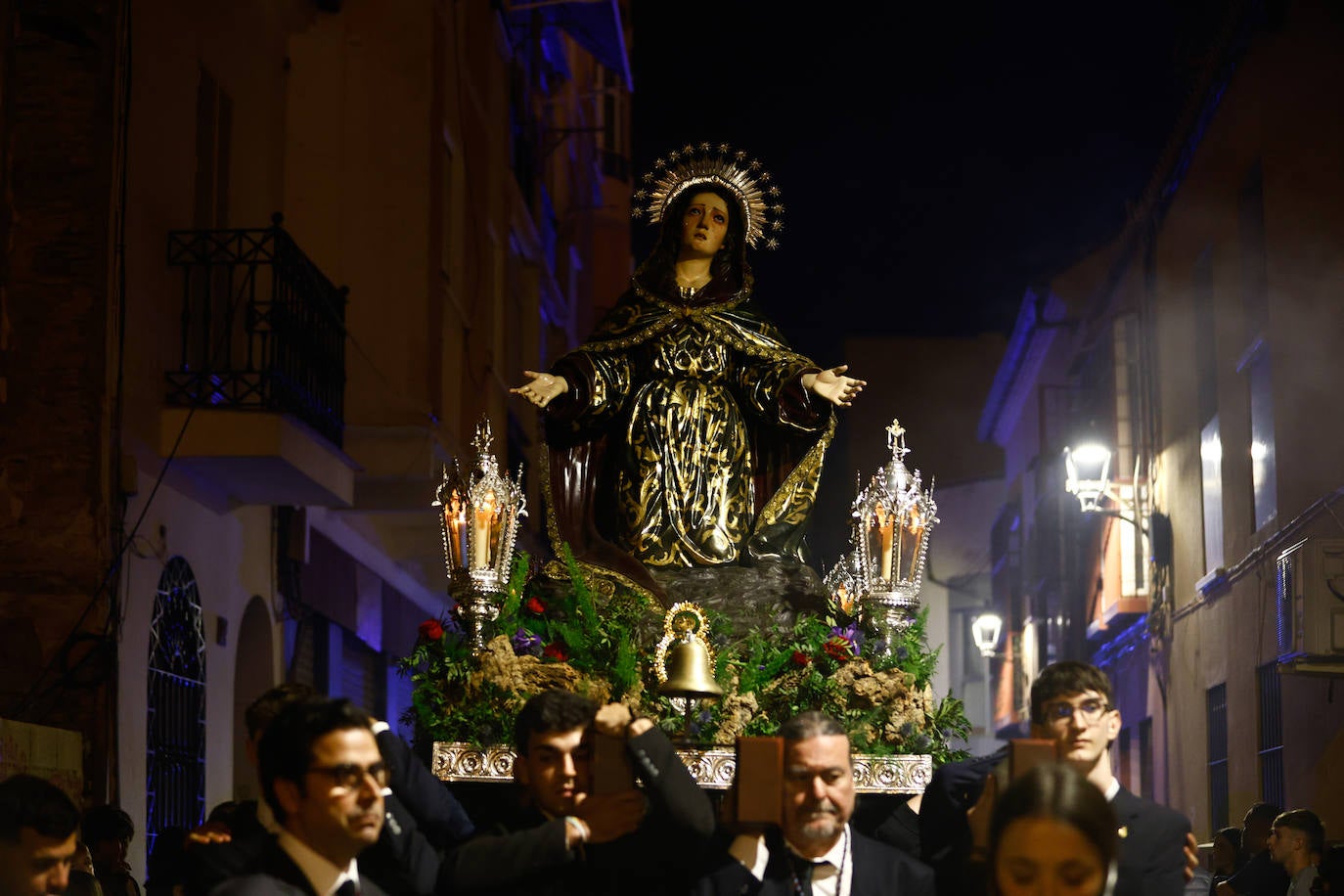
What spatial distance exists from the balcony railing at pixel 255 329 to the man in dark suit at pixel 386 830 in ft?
22.3

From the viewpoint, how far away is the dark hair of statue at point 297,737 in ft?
14.7

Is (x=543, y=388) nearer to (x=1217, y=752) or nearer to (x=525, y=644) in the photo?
(x=525, y=644)

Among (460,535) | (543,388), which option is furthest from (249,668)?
(460,535)

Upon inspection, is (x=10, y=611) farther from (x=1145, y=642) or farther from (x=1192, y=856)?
(x=1145, y=642)

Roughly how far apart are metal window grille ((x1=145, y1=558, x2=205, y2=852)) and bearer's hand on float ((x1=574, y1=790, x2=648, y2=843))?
7.52m

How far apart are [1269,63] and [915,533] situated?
8.69 metres

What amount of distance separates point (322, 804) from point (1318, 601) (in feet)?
29.2

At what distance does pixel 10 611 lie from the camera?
37.5 feet

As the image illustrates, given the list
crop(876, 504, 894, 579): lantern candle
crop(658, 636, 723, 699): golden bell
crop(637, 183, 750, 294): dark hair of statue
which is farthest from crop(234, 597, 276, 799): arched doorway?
crop(658, 636, 723, 699): golden bell

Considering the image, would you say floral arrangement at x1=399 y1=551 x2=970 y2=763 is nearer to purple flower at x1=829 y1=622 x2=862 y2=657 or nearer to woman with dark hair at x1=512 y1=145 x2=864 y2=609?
purple flower at x1=829 y1=622 x2=862 y2=657

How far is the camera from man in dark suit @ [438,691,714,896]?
16.7ft

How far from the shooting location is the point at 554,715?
526 cm

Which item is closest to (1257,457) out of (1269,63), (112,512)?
(1269,63)

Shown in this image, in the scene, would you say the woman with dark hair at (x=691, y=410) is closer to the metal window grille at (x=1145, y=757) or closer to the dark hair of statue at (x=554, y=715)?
the dark hair of statue at (x=554, y=715)
